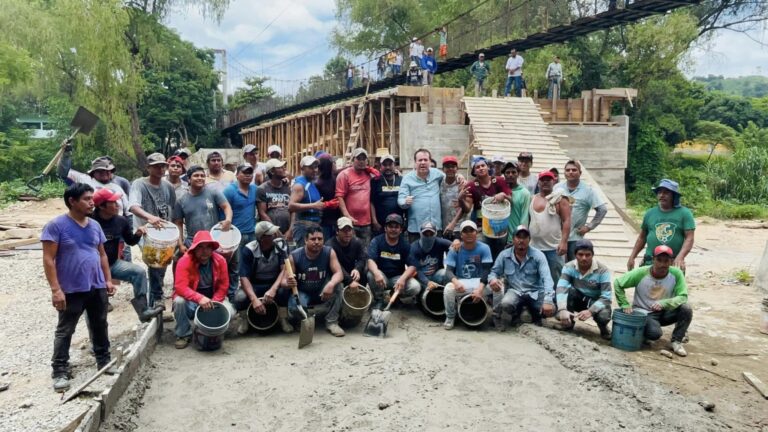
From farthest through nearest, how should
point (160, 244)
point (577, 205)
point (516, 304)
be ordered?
point (577, 205), point (516, 304), point (160, 244)

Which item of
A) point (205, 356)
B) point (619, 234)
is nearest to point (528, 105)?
point (619, 234)

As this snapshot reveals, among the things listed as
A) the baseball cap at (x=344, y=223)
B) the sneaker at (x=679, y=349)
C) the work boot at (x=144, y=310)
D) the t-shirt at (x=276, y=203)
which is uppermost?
the t-shirt at (x=276, y=203)

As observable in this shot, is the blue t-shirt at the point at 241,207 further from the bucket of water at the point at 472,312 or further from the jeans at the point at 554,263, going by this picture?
the jeans at the point at 554,263

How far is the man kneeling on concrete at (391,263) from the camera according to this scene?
6035 mm

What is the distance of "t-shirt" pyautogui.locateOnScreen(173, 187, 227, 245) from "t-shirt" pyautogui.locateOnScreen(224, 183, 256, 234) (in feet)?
0.61

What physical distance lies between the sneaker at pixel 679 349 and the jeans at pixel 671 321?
0.03 m

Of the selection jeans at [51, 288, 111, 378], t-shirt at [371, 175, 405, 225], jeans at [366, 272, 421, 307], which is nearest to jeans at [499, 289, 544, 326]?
jeans at [366, 272, 421, 307]

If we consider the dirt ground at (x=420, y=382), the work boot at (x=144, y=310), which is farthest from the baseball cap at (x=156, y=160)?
the dirt ground at (x=420, y=382)

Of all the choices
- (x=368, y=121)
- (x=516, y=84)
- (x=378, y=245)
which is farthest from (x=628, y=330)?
(x=368, y=121)

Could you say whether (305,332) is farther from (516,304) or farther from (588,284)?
(588,284)

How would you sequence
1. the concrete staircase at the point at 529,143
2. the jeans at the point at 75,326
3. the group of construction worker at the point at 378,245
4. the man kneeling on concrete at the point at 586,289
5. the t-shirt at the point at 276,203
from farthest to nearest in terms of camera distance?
the concrete staircase at the point at 529,143 < the t-shirt at the point at 276,203 < the man kneeling on concrete at the point at 586,289 < the group of construction worker at the point at 378,245 < the jeans at the point at 75,326

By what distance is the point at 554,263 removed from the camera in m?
6.15

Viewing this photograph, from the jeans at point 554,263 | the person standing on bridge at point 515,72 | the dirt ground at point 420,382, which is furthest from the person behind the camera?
Answer: the person standing on bridge at point 515,72

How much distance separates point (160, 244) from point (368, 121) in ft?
45.0
